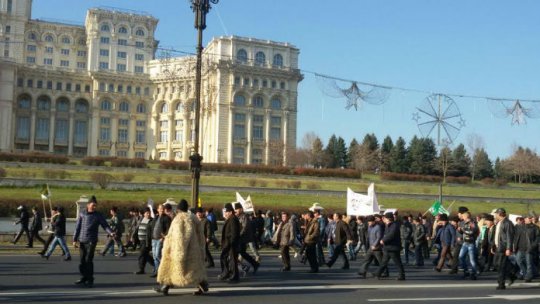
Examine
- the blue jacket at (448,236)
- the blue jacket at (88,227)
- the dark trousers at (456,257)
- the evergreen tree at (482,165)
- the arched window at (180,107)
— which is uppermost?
the arched window at (180,107)

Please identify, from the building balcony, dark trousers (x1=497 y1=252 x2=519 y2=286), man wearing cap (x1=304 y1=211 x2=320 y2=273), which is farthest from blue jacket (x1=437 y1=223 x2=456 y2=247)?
the building balcony

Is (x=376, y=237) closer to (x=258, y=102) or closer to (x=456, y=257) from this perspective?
(x=456, y=257)

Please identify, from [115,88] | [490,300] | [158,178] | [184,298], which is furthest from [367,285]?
[115,88]

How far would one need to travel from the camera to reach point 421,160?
95.5 metres

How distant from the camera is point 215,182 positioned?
184ft

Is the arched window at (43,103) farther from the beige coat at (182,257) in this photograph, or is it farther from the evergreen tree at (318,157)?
the beige coat at (182,257)

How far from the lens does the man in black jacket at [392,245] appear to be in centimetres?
1547

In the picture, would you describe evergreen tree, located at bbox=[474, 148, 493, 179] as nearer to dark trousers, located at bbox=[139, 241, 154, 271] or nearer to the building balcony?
the building balcony

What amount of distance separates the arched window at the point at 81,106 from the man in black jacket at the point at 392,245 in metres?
108

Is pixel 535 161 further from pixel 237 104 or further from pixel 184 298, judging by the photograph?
pixel 184 298

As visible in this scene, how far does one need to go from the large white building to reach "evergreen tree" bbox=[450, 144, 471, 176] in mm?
27104

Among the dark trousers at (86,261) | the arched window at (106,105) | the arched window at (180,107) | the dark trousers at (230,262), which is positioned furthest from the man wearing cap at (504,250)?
the arched window at (106,105)

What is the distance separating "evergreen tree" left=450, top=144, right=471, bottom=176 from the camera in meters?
90.4

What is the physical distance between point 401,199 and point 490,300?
42.9 metres
